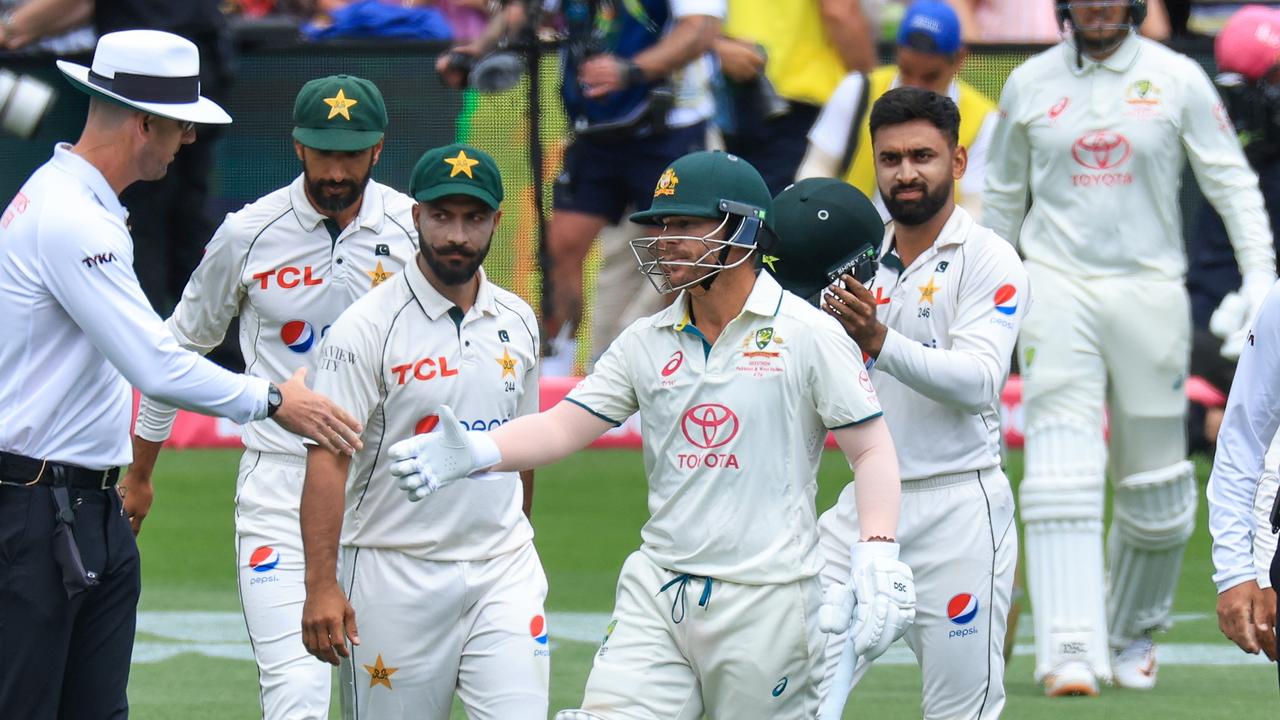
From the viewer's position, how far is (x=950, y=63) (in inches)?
344

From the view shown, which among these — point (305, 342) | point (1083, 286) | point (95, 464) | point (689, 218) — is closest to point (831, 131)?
point (1083, 286)

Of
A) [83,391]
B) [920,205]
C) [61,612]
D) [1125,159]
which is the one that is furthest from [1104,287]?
[61,612]

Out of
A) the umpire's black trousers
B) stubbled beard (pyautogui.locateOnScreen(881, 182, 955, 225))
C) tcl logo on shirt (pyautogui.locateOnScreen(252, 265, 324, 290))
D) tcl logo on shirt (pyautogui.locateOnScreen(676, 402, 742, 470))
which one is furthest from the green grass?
tcl logo on shirt (pyautogui.locateOnScreen(676, 402, 742, 470))

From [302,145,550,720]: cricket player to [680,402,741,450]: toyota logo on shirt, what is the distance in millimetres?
717

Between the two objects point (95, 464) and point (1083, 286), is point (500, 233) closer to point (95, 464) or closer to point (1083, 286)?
point (1083, 286)

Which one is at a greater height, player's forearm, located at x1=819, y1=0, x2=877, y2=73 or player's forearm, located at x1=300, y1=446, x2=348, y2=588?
player's forearm, located at x1=819, y1=0, x2=877, y2=73

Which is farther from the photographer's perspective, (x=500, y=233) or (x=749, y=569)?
(x=500, y=233)

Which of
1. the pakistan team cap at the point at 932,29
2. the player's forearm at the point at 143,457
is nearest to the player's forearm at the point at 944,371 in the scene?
the player's forearm at the point at 143,457

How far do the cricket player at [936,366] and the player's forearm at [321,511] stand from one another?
144cm

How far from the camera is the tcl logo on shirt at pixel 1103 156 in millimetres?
8094

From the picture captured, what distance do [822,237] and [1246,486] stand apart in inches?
58.3

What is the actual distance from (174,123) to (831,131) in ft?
11.6

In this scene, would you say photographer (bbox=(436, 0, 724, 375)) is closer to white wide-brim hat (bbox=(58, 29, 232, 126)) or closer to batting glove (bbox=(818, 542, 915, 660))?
white wide-brim hat (bbox=(58, 29, 232, 126))

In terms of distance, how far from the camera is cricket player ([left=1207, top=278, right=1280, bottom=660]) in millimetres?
5172
